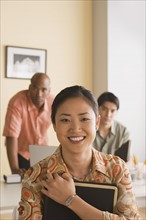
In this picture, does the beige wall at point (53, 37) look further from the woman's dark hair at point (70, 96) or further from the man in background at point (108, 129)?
the woman's dark hair at point (70, 96)

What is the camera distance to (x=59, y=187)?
3.74 feet

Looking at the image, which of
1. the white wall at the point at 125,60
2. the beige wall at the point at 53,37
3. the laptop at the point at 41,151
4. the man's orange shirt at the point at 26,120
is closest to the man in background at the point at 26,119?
the man's orange shirt at the point at 26,120

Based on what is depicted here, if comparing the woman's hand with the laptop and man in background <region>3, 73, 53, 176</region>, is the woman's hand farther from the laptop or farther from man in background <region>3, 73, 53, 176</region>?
man in background <region>3, 73, 53, 176</region>

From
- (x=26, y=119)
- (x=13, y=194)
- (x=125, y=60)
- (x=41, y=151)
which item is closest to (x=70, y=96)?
(x=41, y=151)

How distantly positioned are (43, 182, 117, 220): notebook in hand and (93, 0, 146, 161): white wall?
3.61 meters

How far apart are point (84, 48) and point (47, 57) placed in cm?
62

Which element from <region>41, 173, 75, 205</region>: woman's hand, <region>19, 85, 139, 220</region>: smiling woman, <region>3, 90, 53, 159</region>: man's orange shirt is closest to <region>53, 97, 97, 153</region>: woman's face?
<region>19, 85, 139, 220</region>: smiling woman

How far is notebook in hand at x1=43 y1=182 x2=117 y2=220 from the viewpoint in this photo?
1141 millimetres

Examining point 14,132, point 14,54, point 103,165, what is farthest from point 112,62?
point 103,165

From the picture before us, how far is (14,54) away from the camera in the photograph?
450 centimetres

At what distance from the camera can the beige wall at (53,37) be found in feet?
14.7

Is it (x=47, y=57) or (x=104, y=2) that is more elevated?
(x=104, y=2)

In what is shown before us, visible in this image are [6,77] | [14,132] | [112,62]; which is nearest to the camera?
[14,132]

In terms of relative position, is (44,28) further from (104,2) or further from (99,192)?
(99,192)
